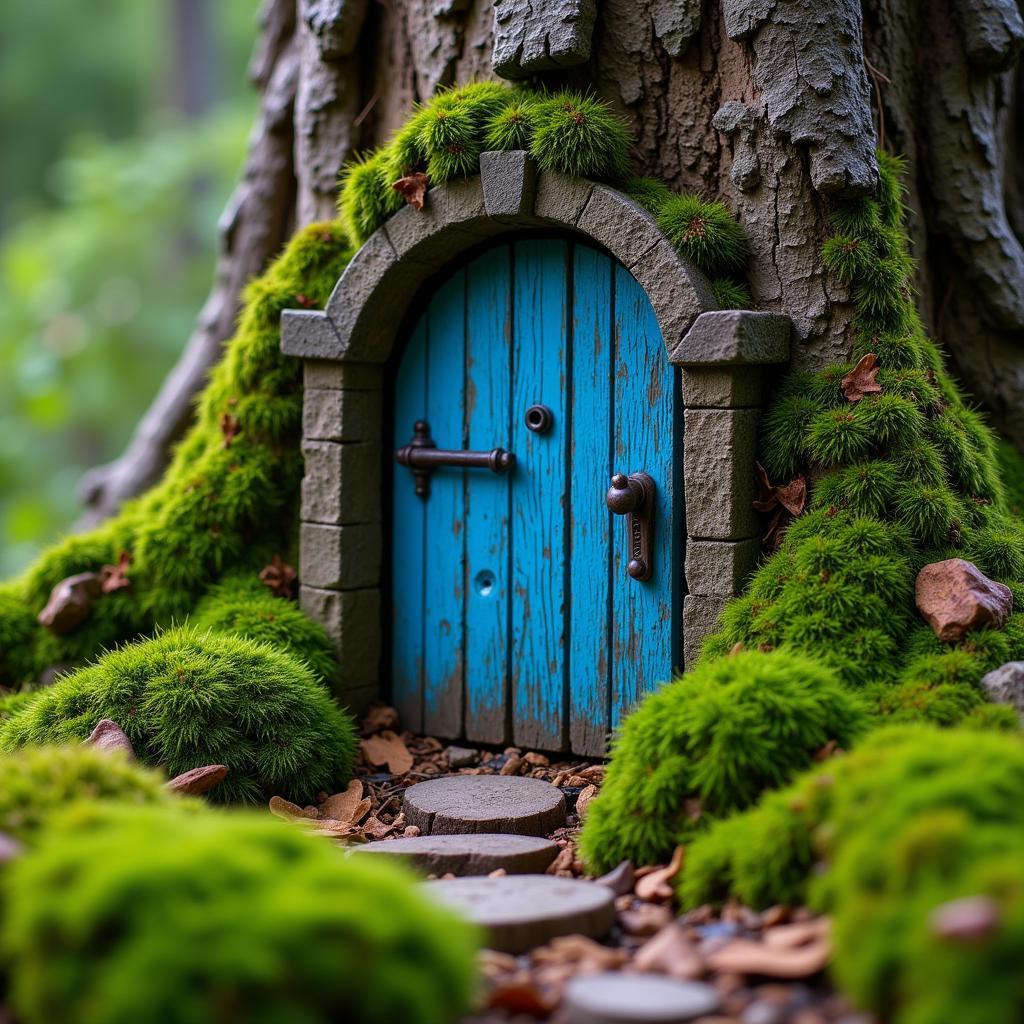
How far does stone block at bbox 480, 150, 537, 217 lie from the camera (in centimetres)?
434

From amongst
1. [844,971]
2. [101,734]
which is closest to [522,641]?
[101,734]

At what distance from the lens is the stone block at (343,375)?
4.90m

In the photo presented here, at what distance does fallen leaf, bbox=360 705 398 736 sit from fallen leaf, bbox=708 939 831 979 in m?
2.49

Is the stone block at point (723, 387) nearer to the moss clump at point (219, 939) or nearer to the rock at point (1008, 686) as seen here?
the rock at point (1008, 686)

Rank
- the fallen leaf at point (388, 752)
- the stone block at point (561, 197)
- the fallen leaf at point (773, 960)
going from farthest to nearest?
1. the fallen leaf at point (388, 752)
2. the stone block at point (561, 197)
3. the fallen leaf at point (773, 960)

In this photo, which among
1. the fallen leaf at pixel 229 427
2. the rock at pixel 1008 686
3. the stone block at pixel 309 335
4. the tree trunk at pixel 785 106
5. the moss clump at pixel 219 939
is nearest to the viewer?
the moss clump at pixel 219 939

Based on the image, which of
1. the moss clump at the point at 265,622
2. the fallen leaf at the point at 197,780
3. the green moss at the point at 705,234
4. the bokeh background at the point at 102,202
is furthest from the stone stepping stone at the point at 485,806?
the bokeh background at the point at 102,202

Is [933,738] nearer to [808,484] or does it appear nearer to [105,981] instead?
[808,484]

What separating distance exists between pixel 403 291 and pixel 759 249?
54.9 inches

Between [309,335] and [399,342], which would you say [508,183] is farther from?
[309,335]

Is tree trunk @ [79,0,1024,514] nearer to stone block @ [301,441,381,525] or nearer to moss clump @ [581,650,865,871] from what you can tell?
stone block @ [301,441,381,525]

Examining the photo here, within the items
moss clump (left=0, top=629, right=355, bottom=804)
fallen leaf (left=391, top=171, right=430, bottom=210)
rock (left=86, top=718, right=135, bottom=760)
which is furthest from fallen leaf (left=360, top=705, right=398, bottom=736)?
fallen leaf (left=391, top=171, right=430, bottom=210)

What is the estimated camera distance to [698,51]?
4.38 metres

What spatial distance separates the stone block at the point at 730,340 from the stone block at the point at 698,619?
77cm
